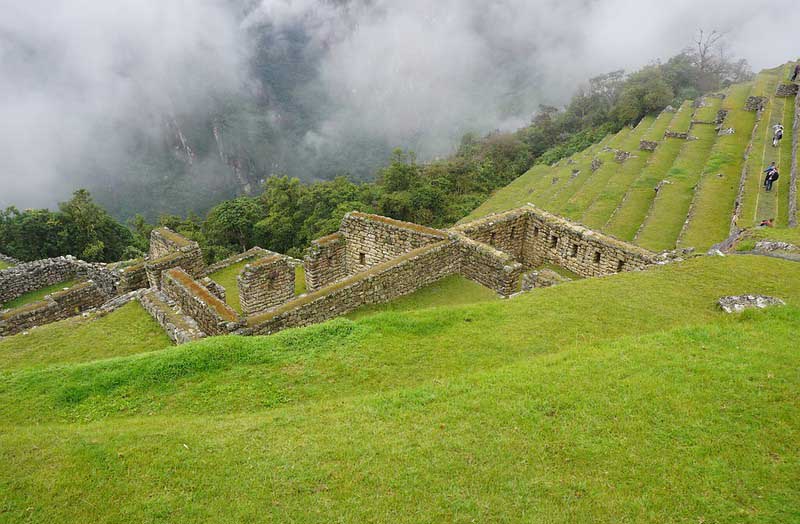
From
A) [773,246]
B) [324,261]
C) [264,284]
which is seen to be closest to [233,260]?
[324,261]

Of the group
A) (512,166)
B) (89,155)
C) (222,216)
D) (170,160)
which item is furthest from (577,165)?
(89,155)

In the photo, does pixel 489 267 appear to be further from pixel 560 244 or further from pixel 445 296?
pixel 560 244

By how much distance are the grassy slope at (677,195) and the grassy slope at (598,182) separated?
17.6ft

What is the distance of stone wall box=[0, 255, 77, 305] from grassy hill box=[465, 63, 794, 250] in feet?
94.3

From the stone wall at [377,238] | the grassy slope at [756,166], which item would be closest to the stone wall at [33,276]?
the stone wall at [377,238]

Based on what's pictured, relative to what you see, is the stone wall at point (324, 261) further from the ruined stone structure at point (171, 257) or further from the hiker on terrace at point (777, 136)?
the hiker on terrace at point (777, 136)

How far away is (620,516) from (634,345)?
3701 millimetres

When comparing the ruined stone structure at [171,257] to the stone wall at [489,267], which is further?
the ruined stone structure at [171,257]

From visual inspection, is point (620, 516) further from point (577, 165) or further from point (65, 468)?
point (577, 165)

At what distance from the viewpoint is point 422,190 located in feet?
180

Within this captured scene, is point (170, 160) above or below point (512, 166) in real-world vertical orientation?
above

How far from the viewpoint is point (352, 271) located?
16.4 m

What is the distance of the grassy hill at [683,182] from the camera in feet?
88.9

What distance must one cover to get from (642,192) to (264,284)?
3189 centimetres
